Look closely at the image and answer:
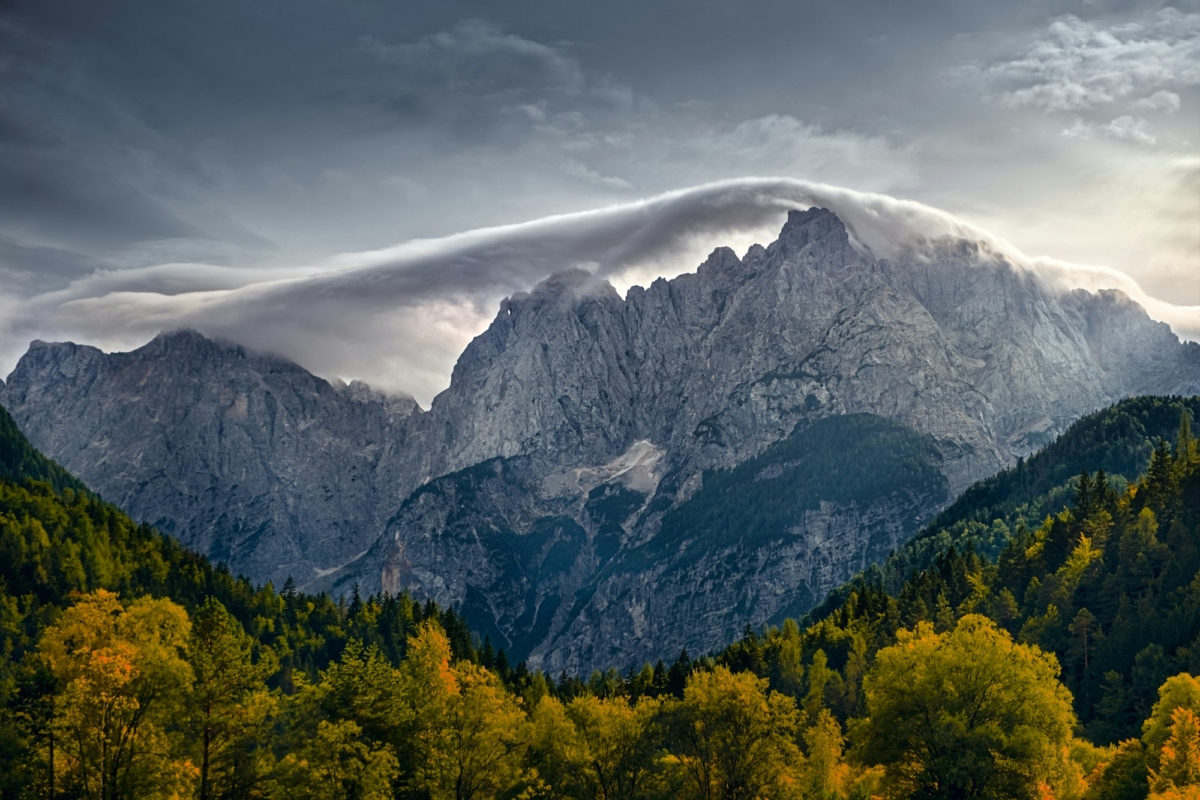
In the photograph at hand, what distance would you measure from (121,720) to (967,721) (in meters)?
55.9

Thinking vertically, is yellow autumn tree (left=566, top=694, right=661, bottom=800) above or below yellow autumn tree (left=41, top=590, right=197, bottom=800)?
below

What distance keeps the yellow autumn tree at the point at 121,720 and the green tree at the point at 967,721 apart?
47.1 m

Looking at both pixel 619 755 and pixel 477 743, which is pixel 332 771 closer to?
pixel 477 743

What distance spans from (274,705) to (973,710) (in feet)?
158

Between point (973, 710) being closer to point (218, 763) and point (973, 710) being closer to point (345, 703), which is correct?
point (345, 703)

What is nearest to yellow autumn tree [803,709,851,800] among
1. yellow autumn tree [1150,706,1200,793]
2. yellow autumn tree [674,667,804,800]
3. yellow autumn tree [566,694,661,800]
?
yellow autumn tree [674,667,804,800]

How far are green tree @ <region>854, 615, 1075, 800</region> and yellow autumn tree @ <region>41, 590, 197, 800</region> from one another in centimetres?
4706

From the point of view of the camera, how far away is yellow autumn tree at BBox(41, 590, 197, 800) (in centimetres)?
7462

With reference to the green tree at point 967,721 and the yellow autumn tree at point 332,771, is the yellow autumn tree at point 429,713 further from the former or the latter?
the green tree at point 967,721

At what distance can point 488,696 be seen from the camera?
92.9 metres

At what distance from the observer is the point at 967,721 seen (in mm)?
80625

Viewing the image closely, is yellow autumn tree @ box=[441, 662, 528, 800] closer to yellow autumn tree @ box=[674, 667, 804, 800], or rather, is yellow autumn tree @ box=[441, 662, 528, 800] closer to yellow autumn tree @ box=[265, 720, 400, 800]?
yellow autumn tree @ box=[265, 720, 400, 800]

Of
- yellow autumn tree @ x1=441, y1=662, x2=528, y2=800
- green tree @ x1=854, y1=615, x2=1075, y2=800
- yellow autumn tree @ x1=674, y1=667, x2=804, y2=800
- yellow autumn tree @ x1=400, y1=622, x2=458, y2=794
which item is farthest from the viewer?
yellow autumn tree @ x1=674, y1=667, x2=804, y2=800

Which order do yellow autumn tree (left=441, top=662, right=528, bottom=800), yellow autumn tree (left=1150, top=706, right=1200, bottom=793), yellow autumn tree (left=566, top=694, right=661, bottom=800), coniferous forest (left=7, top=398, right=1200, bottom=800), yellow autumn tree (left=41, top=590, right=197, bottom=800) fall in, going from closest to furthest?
yellow autumn tree (left=41, top=590, right=197, bottom=800) < coniferous forest (left=7, top=398, right=1200, bottom=800) < yellow autumn tree (left=1150, top=706, right=1200, bottom=793) < yellow autumn tree (left=441, top=662, right=528, bottom=800) < yellow autumn tree (left=566, top=694, right=661, bottom=800)
